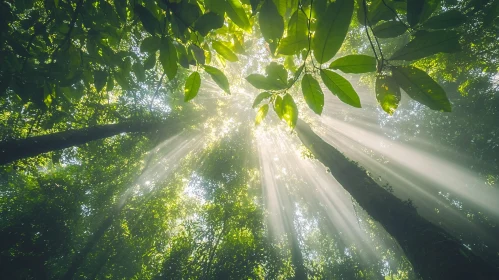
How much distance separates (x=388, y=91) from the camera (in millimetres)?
596

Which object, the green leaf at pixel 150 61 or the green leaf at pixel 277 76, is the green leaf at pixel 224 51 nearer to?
the green leaf at pixel 277 76

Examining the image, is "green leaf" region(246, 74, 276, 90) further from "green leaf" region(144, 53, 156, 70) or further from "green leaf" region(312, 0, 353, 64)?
"green leaf" region(144, 53, 156, 70)

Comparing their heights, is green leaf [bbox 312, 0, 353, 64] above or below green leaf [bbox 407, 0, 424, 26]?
below

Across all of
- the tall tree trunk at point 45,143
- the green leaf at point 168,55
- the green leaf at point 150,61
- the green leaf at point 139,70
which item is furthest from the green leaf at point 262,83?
the tall tree trunk at point 45,143

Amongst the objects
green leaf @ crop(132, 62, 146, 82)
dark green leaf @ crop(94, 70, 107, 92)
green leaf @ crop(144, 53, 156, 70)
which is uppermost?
green leaf @ crop(144, 53, 156, 70)

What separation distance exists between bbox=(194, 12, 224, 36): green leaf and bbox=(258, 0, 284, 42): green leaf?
133 millimetres

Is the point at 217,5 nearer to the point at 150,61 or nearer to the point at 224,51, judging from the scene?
the point at 224,51

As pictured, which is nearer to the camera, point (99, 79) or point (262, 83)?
point (262, 83)

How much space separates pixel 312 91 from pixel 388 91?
214 mm

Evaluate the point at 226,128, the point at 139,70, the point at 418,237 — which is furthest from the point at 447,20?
the point at 226,128

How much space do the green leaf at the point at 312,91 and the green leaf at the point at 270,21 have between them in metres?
0.20

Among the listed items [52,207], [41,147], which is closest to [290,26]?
[41,147]

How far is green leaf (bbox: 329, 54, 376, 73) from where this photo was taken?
0.49 meters

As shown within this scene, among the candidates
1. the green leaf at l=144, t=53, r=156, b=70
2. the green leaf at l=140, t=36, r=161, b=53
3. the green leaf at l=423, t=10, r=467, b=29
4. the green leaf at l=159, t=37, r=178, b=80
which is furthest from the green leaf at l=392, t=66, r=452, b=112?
the green leaf at l=144, t=53, r=156, b=70
